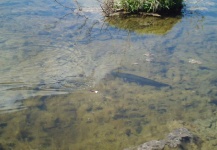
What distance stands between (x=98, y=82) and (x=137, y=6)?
4052mm

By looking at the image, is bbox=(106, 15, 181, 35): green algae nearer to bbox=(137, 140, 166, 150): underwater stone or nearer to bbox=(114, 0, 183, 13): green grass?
bbox=(114, 0, 183, 13): green grass

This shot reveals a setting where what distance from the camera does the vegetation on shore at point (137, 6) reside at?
845cm

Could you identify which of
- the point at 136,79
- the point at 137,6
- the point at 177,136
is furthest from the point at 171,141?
the point at 137,6

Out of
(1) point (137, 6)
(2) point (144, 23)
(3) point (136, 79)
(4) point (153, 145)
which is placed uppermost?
(1) point (137, 6)

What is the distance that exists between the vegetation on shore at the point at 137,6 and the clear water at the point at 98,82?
1.96ft

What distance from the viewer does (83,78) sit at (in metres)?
5.23

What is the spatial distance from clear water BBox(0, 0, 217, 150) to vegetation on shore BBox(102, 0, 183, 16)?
1.96 ft

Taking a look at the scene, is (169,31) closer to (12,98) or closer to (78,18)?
(78,18)

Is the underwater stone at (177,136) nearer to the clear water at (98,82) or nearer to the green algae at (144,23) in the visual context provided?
the clear water at (98,82)

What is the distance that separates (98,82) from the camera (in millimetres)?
5152

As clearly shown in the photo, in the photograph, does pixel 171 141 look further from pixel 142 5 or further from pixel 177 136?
pixel 142 5

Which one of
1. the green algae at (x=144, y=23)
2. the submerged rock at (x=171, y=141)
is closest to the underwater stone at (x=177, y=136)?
the submerged rock at (x=171, y=141)

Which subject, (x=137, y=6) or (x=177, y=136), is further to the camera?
(x=137, y=6)

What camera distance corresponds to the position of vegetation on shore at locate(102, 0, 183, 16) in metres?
8.45
